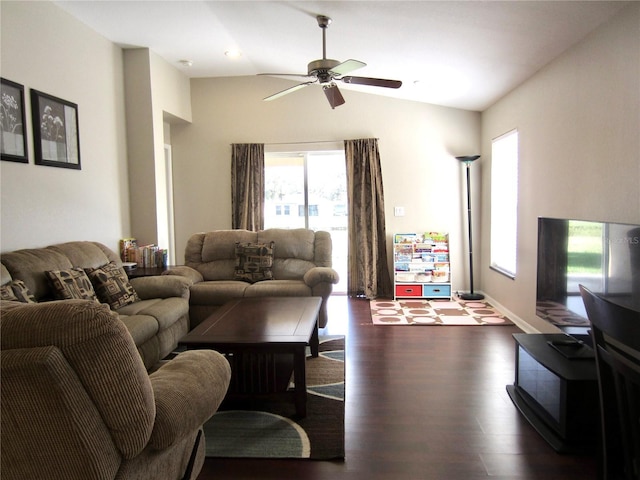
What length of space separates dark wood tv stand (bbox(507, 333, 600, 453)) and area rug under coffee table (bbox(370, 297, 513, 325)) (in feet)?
5.98

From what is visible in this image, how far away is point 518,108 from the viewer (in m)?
4.29

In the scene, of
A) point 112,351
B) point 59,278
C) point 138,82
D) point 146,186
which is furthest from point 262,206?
point 112,351

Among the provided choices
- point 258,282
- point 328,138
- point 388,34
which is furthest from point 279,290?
point 328,138

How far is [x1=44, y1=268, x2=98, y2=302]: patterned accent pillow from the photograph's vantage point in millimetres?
2963

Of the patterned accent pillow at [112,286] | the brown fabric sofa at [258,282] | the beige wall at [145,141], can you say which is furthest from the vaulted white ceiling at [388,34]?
the patterned accent pillow at [112,286]

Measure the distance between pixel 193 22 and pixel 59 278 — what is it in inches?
105

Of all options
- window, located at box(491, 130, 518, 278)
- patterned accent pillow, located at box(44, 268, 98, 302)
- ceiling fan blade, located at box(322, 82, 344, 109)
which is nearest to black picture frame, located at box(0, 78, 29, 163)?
patterned accent pillow, located at box(44, 268, 98, 302)

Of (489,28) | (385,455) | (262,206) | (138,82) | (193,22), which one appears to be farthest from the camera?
(262,206)

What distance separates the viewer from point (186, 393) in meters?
1.45

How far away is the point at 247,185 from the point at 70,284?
3.15 meters

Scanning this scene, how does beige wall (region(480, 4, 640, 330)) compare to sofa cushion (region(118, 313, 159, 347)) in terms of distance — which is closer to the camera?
beige wall (region(480, 4, 640, 330))

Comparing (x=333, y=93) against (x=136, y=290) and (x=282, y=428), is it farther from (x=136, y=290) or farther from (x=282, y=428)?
(x=282, y=428)

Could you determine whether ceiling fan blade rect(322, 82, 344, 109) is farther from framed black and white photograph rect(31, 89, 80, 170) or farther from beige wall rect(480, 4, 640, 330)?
framed black and white photograph rect(31, 89, 80, 170)

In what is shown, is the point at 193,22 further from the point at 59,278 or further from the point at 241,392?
the point at 241,392
